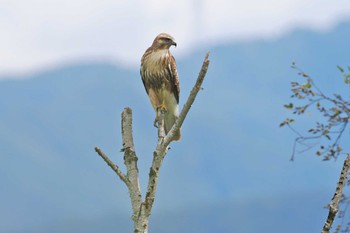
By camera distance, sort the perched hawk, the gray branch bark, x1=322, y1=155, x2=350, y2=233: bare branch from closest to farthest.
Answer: x1=322, y1=155, x2=350, y2=233: bare branch
the gray branch bark
the perched hawk

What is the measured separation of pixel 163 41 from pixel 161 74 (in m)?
0.52

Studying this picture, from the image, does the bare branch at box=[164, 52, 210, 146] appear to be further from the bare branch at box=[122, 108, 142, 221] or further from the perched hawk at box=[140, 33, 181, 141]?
the perched hawk at box=[140, 33, 181, 141]

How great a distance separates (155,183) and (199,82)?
1049mm

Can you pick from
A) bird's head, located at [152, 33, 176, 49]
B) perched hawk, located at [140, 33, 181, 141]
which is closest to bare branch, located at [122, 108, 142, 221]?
perched hawk, located at [140, 33, 181, 141]

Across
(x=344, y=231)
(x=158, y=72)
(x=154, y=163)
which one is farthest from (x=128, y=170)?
(x=158, y=72)

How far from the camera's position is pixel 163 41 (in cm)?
1492

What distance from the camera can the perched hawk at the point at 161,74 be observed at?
583 inches

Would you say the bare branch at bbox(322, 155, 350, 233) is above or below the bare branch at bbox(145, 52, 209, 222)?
below

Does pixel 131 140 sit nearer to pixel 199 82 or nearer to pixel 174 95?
pixel 199 82

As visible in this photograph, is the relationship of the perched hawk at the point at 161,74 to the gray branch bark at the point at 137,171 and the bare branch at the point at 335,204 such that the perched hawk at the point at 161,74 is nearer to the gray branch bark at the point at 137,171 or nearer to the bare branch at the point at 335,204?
the gray branch bark at the point at 137,171

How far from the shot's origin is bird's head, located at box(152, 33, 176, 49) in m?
14.9

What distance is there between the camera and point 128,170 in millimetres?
8930

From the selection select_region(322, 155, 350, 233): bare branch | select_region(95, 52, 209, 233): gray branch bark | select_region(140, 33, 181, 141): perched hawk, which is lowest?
select_region(322, 155, 350, 233): bare branch

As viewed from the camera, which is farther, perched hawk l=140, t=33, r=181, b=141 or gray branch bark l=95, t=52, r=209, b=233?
perched hawk l=140, t=33, r=181, b=141
